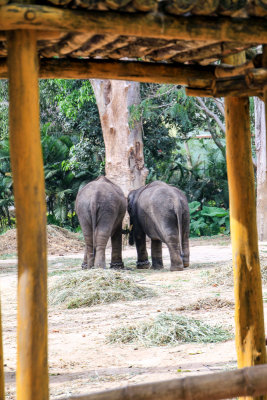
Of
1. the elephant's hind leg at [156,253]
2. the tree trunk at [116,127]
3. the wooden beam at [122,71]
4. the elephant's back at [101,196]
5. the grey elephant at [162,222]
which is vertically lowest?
→ the elephant's hind leg at [156,253]

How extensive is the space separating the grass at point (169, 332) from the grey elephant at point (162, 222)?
5213 mm

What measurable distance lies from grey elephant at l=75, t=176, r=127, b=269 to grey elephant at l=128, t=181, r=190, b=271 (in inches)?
20.6

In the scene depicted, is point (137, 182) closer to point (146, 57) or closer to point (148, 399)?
point (146, 57)

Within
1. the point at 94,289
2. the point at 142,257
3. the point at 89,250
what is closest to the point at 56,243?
the point at 142,257

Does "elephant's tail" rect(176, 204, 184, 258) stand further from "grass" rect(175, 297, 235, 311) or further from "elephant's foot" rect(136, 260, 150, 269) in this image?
"grass" rect(175, 297, 235, 311)

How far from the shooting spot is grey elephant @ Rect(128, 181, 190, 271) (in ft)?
39.5

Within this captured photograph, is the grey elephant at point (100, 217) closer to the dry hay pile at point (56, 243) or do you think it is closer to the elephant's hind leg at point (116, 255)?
the elephant's hind leg at point (116, 255)

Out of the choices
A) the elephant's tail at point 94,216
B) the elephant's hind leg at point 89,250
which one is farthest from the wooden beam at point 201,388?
the elephant's hind leg at point 89,250

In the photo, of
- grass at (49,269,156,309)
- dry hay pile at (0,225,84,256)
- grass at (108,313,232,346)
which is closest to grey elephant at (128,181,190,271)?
grass at (49,269,156,309)

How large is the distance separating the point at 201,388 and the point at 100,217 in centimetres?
908

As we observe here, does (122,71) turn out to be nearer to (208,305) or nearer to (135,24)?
(135,24)

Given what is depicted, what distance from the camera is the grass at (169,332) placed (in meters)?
6.28

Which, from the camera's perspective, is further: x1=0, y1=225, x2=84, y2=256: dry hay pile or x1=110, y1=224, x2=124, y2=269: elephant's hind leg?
x1=0, y1=225, x2=84, y2=256: dry hay pile

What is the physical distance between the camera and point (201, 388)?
3.13 meters
